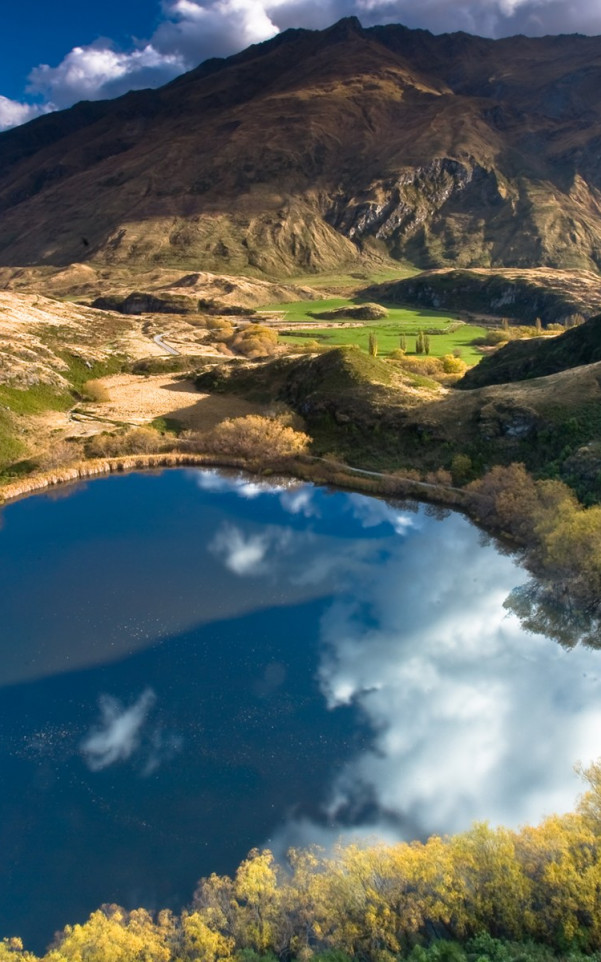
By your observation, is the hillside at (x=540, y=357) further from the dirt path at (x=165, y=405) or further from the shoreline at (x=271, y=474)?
the dirt path at (x=165, y=405)

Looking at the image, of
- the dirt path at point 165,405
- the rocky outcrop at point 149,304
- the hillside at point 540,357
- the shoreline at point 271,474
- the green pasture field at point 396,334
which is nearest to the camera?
the shoreline at point 271,474

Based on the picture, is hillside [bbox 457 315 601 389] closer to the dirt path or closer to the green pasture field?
the green pasture field

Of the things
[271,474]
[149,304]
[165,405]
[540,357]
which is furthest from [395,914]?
[149,304]

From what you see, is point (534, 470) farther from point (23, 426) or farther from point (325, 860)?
point (23, 426)

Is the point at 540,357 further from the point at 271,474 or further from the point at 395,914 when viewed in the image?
the point at 395,914

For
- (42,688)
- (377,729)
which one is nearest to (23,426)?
(42,688)

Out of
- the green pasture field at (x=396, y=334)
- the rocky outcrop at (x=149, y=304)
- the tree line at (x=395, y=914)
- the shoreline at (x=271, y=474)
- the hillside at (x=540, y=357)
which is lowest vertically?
the tree line at (x=395, y=914)

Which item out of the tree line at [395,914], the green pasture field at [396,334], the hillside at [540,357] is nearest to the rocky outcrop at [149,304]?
the green pasture field at [396,334]
